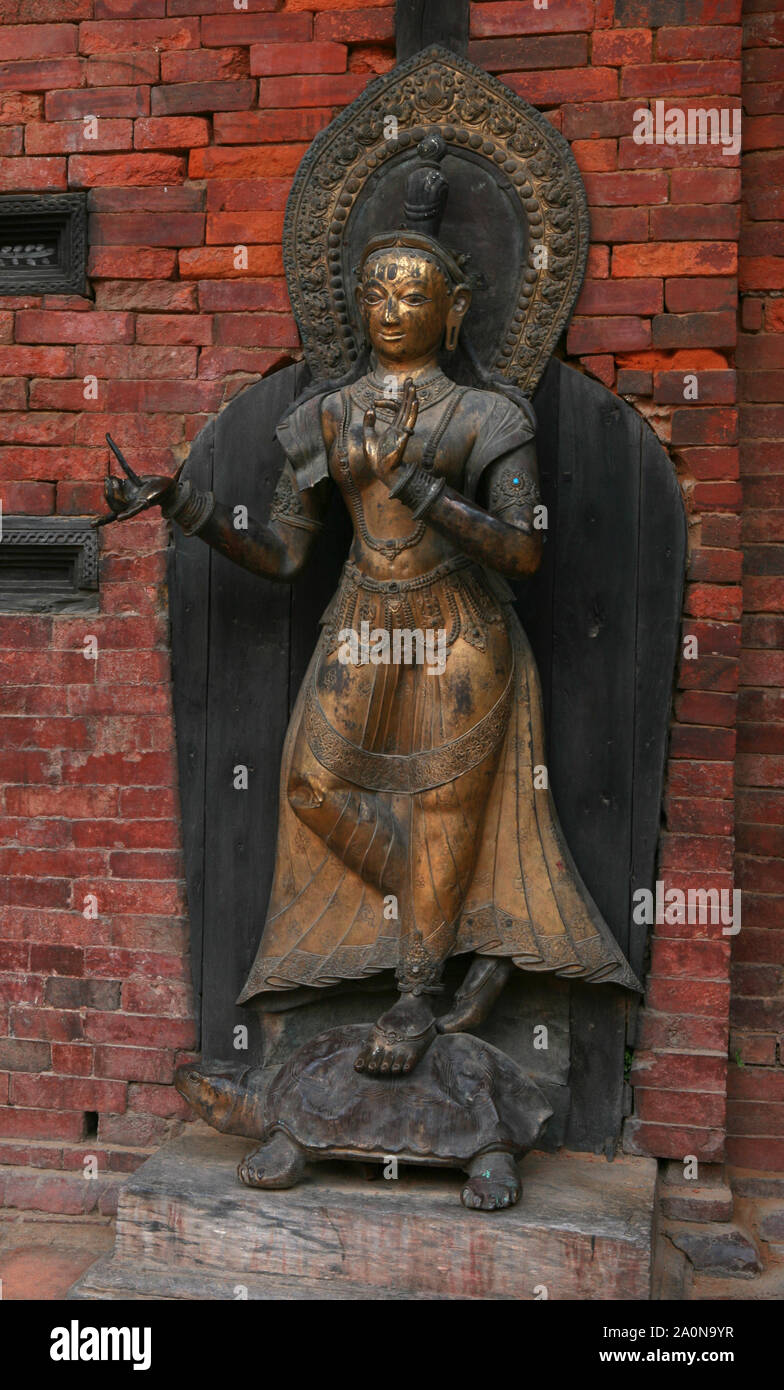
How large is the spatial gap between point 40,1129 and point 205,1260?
36.0 inches

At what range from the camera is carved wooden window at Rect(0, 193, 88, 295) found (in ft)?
13.1

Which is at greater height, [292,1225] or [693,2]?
[693,2]

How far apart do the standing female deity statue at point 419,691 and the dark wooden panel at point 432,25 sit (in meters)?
0.46

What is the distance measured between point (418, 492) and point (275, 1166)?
1.66m

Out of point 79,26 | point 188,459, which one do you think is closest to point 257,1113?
point 188,459

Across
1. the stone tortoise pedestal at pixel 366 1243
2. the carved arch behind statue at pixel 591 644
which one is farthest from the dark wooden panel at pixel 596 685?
the stone tortoise pedestal at pixel 366 1243

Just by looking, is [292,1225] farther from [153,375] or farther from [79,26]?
[79,26]

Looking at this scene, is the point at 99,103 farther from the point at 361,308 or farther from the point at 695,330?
the point at 695,330

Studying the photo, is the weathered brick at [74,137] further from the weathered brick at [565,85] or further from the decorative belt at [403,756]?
the decorative belt at [403,756]

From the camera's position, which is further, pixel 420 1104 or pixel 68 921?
pixel 68 921

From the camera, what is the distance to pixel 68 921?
4.07 m

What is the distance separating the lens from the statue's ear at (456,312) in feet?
11.9

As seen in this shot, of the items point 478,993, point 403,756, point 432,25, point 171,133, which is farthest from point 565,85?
point 478,993
